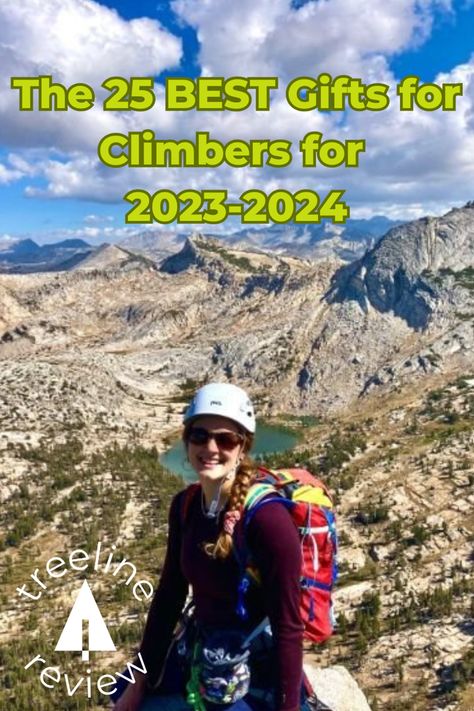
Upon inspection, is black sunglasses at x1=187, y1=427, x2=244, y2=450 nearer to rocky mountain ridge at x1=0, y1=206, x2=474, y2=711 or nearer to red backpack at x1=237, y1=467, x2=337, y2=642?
red backpack at x1=237, y1=467, x2=337, y2=642

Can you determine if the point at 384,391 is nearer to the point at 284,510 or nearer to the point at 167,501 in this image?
the point at 167,501

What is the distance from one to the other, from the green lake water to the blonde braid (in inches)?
3001

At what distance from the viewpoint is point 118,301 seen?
186 m

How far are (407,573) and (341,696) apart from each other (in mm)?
27458

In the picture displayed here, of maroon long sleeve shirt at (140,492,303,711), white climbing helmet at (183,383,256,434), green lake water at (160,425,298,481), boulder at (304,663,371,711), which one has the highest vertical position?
green lake water at (160,425,298,481)

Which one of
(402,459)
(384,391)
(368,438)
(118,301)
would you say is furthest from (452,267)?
(118,301)

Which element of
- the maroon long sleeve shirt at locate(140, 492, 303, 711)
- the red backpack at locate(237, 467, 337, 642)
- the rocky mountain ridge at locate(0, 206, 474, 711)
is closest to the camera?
the maroon long sleeve shirt at locate(140, 492, 303, 711)

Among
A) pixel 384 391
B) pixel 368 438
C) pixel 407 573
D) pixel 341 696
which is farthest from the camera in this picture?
pixel 384 391

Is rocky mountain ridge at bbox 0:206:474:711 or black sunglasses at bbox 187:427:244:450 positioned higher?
rocky mountain ridge at bbox 0:206:474:711

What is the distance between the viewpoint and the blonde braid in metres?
5.95

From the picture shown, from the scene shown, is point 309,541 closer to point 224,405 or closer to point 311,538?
point 311,538

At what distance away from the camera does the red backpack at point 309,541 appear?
600 cm

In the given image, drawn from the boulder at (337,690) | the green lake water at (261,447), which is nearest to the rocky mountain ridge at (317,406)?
the green lake water at (261,447)

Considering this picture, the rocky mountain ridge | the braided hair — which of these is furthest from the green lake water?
the braided hair
